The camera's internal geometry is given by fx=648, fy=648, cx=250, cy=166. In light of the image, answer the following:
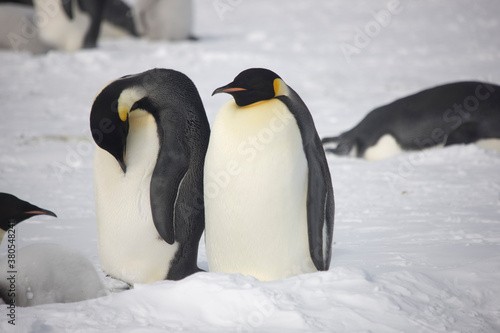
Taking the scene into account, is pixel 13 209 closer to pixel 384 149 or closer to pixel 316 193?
pixel 316 193

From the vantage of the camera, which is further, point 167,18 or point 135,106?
point 167,18

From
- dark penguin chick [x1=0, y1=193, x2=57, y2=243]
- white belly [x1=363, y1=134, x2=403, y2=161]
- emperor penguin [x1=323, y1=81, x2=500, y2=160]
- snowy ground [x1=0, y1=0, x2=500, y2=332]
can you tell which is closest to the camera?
snowy ground [x1=0, y1=0, x2=500, y2=332]

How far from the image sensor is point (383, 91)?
6.40 meters

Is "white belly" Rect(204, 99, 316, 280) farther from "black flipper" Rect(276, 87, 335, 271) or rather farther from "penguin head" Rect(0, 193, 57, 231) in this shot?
"penguin head" Rect(0, 193, 57, 231)

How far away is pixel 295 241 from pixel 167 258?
490 millimetres

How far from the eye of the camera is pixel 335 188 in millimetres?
3674

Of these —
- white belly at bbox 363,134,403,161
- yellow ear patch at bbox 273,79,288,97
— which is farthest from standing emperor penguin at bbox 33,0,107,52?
yellow ear patch at bbox 273,79,288,97

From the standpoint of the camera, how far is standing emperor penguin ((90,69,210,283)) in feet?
7.55

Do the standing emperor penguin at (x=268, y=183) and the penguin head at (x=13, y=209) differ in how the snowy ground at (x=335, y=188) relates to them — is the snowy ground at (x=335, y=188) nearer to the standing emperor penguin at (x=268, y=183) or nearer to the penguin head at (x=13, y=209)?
the standing emperor penguin at (x=268, y=183)

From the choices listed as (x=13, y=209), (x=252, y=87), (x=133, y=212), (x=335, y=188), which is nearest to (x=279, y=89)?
(x=252, y=87)

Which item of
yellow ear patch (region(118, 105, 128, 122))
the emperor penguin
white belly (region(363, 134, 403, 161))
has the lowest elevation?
white belly (region(363, 134, 403, 161))

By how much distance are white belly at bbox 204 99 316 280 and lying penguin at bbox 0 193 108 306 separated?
0.51 metres

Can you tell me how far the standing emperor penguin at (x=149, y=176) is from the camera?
2.30m

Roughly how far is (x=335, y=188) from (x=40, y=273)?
197cm
